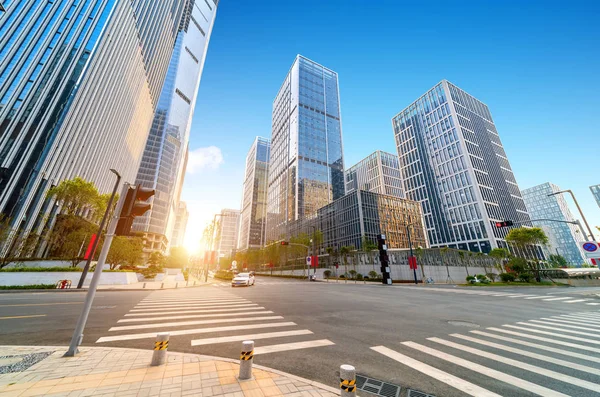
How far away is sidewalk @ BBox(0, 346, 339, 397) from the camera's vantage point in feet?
11.5

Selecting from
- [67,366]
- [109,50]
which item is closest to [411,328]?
[67,366]

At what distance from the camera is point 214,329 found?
7496 millimetres

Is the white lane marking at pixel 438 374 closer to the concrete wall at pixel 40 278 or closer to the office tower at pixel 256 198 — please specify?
the concrete wall at pixel 40 278

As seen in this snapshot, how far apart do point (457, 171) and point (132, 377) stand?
307 ft

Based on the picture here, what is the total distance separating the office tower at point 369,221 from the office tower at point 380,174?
2540 centimetres

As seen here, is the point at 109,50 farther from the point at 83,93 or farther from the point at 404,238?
the point at 404,238

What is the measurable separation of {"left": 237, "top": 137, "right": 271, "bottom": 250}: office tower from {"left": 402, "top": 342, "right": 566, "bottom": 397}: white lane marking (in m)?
124

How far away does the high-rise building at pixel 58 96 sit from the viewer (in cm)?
3403

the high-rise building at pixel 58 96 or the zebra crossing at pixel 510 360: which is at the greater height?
the high-rise building at pixel 58 96

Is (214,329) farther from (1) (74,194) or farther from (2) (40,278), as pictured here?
(1) (74,194)

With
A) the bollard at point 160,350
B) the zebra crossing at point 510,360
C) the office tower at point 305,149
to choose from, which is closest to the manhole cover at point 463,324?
the zebra crossing at point 510,360

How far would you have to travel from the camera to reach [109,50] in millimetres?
48969

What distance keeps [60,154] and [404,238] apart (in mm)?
81701

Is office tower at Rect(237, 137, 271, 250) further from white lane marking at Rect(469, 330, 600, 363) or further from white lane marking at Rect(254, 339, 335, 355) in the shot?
white lane marking at Rect(469, 330, 600, 363)
